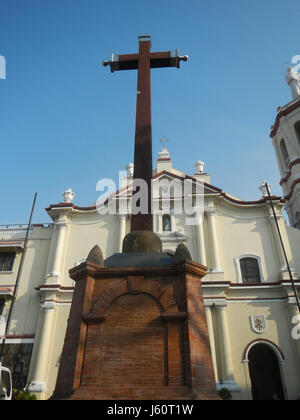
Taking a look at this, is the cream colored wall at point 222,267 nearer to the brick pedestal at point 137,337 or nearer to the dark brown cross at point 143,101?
the dark brown cross at point 143,101

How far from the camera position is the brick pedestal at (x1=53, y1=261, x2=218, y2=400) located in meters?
4.15

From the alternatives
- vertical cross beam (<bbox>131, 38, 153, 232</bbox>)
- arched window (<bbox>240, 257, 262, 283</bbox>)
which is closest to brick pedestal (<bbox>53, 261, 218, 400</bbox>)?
vertical cross beam (<bbox>131, 38, 153, 232</bbox>)

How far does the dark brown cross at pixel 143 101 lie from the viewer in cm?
676

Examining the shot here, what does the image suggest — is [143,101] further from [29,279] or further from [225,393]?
[29,279]

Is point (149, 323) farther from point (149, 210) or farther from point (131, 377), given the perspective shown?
point (149, 210)

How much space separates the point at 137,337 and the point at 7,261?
1667cm

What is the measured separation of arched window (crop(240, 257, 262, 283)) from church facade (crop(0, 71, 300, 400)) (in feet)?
0.17

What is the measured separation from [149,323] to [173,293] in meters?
0.54

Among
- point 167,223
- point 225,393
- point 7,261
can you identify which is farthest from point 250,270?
point 7,261

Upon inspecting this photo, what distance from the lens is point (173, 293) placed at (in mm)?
4801

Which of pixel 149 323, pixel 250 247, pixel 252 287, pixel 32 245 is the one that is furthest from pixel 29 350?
pixel 149 323

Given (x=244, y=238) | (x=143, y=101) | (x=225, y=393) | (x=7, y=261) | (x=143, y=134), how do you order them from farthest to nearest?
(x=7, y=261), (x=244, y=238), (x=225, y=393), (x=143, y=101), (x=143, y=134)

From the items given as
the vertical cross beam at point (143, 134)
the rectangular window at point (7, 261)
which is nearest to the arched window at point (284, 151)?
the vertical cross beam at point (143, 134)

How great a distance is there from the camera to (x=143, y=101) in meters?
7.95
